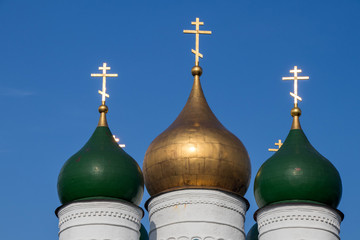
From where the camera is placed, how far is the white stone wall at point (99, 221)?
72.7 ft

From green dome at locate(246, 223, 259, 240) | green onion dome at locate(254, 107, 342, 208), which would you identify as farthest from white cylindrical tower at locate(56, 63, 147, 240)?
green dome at locate(246, 223, 259, 240)

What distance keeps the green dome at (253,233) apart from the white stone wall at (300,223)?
215cm

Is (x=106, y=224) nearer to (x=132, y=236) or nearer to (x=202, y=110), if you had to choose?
(x=132, y=236)

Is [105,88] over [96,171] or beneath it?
over

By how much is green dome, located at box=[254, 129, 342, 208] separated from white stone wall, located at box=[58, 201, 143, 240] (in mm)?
2701

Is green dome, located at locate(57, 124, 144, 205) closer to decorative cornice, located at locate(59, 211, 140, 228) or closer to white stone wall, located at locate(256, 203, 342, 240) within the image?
decorative cornice, located at locate(59, 211, 140, 228)

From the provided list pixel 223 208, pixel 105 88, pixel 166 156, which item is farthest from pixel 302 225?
pixel 105 88

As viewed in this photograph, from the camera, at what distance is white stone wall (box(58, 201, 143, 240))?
22172 millimetres

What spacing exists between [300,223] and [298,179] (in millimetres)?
890

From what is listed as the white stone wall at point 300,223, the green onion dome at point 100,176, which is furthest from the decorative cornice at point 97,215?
the white stone wall at point 300,223

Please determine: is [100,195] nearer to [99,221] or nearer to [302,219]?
[99,221]

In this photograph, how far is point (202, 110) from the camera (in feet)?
78.8

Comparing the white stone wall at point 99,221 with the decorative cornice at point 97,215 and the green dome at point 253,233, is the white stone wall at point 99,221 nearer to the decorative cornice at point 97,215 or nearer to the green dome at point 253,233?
the decorative cornice at point 97,215

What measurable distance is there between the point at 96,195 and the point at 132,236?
3.48ft
